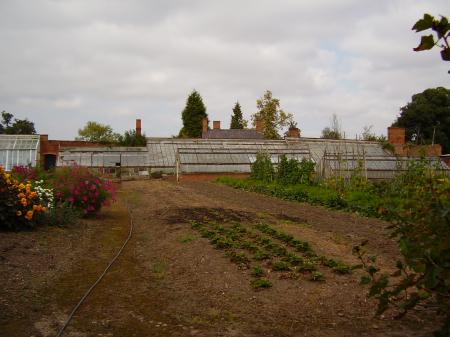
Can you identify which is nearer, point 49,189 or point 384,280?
point 384,280

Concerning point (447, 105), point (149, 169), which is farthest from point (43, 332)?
point (447, 105)

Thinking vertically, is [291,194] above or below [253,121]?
below

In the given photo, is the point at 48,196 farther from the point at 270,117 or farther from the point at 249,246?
the point at 270,117

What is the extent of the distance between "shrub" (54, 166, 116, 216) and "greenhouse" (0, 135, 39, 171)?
21643 mm

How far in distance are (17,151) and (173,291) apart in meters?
30.9

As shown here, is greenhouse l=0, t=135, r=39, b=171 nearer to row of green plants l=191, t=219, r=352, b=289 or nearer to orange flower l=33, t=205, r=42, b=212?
orange flower l=33, t=205, r=42, b=212

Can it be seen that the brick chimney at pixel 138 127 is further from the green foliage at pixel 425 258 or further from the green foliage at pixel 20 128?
the green foliage at pixel 425 258

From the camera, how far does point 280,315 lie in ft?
16.6

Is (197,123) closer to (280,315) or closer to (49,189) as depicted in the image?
(49,189)

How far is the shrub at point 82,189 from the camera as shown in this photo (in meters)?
11.9

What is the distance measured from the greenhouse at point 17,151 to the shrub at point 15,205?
24.5 m

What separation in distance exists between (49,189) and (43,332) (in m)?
7.01

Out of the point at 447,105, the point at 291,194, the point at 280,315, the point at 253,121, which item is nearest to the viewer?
→ the point at 280,315

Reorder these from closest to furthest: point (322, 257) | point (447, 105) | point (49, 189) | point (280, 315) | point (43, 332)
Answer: point (43, 332) → point (280, 315) → point (322, 257) → point (49, 189) → point (447, 105)
